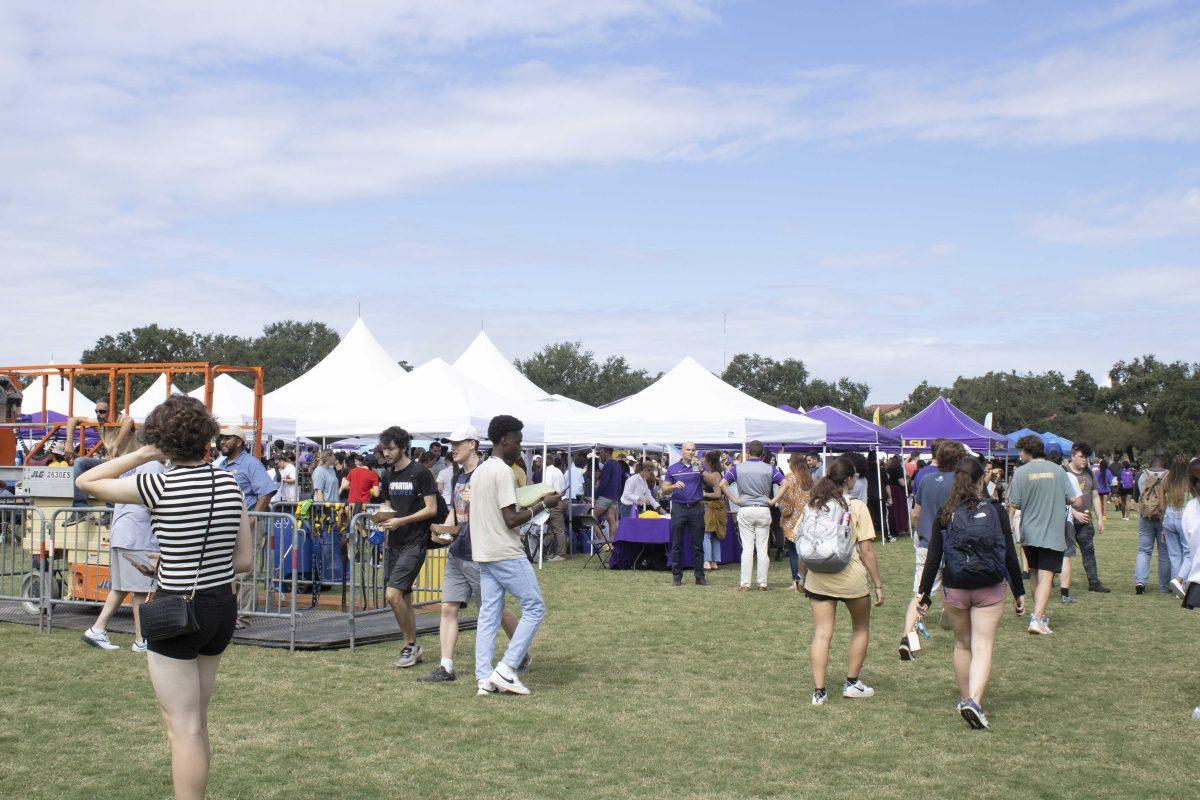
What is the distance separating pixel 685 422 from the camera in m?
18.2


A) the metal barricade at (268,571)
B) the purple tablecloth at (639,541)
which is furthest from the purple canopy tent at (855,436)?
the metal barricade at (268,571)

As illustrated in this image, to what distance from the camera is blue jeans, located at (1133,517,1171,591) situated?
13.8m

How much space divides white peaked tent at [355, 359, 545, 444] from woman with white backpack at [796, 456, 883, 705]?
12.5 metres

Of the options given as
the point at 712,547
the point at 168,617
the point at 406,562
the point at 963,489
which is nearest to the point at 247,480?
the point at 406,562

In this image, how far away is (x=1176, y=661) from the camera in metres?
9.25

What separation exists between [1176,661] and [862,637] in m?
3.63

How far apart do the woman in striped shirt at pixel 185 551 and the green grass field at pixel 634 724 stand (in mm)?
1331

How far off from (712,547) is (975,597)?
1041 cm

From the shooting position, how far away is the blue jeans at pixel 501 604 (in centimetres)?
754

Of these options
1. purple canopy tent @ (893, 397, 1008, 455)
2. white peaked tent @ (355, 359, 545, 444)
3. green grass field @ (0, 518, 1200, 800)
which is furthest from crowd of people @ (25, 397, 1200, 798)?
purple canopy tent @ (893, 397, 1008, 455)

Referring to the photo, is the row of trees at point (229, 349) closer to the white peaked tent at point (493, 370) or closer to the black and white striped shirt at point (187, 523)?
the white peaked tent at point (493, 370)

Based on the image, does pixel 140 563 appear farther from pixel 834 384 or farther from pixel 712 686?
pixel 834 384

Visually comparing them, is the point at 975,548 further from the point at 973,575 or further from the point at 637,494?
the point at 637,494

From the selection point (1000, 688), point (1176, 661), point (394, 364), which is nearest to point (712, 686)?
point (1000, 688)
